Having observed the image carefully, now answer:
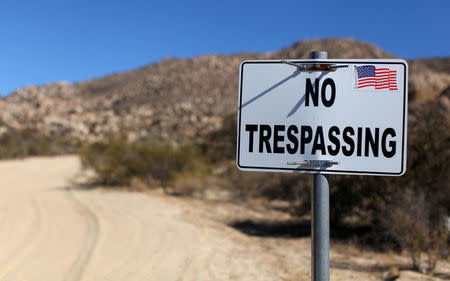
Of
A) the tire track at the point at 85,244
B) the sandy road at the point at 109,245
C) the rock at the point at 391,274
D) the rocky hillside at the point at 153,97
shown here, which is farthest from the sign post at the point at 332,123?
the rocky hillside at the point at 153,97

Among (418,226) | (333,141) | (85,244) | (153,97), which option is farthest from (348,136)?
(153,97)

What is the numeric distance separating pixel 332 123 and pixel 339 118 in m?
0.04

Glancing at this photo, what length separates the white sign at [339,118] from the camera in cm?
200

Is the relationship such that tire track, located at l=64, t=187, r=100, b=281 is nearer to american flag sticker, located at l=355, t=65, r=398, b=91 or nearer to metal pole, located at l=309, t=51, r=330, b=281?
metal pole, located at l=309, t=51, r=330, b=281

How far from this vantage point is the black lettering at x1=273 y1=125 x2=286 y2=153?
2047mm

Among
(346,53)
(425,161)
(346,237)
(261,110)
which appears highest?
(346,53)

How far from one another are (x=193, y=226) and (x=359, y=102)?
6550 millimetres

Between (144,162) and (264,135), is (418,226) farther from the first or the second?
(144,162)

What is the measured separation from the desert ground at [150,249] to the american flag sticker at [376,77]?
365cm

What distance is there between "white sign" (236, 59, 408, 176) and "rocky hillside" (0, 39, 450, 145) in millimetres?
32281

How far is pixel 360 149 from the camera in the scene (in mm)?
2014

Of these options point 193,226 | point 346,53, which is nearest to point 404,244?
point 193,226

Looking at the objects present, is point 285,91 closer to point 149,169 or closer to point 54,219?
point 54,219

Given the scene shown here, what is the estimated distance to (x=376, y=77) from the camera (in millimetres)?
2012
